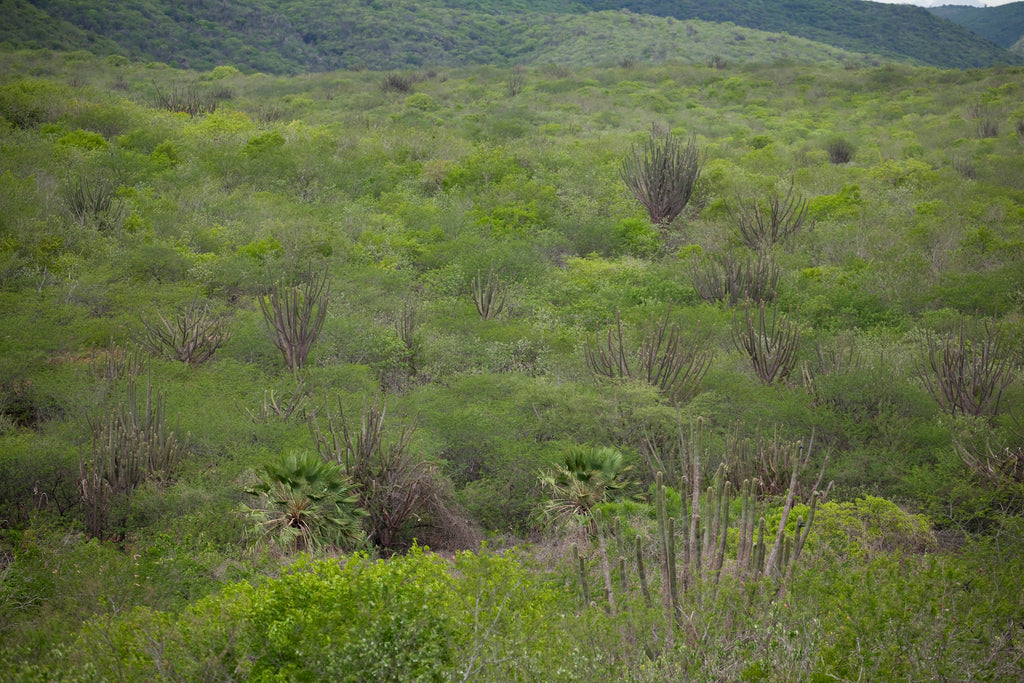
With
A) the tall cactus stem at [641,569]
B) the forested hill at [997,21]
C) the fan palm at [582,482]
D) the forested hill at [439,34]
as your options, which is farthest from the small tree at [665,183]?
the forested hill at [997,21]

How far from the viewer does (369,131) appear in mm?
34219

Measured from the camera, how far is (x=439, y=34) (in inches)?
2788

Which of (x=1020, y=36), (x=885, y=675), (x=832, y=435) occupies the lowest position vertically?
(x=832, y=435)

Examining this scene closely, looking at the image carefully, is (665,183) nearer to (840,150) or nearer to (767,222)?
(767,222)

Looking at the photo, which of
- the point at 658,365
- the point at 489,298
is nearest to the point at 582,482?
the point at 658,365

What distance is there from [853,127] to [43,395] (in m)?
36.4

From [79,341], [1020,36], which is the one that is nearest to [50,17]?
[79,341]

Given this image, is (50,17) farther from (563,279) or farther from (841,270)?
(841,270)

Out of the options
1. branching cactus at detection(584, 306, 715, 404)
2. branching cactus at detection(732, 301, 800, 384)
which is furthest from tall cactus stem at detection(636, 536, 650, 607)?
branching cactus at detection(732, 301, 800, 384)

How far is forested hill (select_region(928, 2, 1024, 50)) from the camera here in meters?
103

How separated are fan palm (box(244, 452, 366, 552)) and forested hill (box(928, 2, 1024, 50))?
109 metres

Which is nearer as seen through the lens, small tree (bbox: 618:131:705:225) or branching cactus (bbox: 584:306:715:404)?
branching cactus (bbox: 584:306:715:404)

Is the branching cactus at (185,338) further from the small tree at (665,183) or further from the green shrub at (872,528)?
the small tree at (665,183)

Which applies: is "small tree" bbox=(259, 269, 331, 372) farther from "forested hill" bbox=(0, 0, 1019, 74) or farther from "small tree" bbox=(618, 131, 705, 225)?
"forested hill" bbox=(0, 0, 1019, 74)
